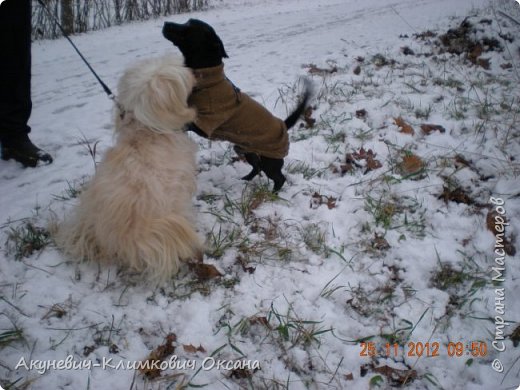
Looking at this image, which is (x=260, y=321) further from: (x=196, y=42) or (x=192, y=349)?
(x=196, y=42)

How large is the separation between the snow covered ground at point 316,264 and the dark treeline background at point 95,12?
2869 millimetres

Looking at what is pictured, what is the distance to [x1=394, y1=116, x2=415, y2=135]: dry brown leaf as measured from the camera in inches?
133

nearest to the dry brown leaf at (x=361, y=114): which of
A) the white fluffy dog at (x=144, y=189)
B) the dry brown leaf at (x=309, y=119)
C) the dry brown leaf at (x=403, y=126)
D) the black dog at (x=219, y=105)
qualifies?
the dry brown leaf at (x=403, y=126)

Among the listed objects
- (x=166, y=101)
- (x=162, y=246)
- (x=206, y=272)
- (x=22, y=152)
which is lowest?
(x=206, y=272)

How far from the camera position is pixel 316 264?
2178 millimetres

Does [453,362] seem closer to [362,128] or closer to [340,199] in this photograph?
[340,199]

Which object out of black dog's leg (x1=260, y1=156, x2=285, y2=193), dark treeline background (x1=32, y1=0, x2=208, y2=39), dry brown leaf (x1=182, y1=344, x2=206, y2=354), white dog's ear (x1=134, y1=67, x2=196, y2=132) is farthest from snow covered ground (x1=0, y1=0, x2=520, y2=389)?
Answer: dark treeline background (x1=32, y1=0, x2=208, y2=39)

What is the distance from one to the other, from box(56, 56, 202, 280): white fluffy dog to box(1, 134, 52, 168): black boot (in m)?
1.05

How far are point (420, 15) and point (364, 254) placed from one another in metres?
7.40

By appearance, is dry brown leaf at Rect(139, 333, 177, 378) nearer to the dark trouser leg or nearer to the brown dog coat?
the brown dog coat

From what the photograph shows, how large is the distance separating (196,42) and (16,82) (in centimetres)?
155

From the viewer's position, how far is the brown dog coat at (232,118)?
221 centimetres

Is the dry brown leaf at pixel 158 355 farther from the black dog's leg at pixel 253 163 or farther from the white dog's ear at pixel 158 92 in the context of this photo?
the black dog's leg at pixel 253 163

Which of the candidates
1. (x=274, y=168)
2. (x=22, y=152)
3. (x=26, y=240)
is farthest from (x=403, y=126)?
(x=22, y=152)
